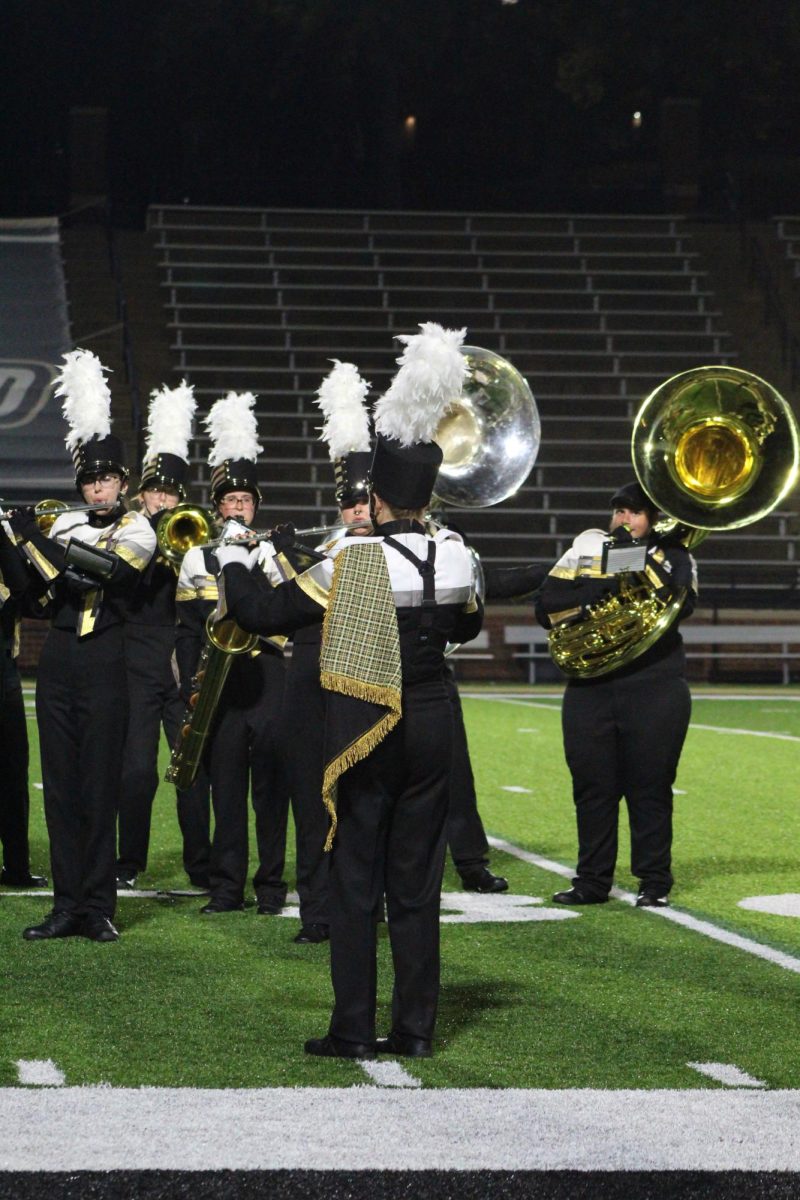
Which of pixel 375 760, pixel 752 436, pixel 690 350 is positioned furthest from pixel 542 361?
pixel 375 760

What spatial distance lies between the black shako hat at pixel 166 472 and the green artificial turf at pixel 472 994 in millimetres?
1724

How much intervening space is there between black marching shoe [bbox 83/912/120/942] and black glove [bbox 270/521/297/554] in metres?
1.74

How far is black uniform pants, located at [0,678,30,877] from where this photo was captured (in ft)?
26.1

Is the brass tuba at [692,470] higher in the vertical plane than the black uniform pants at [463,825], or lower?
higher

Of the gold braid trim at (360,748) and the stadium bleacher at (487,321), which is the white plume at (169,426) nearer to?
the gold braid trim at (360,748)

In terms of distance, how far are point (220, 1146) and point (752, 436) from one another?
4445mm

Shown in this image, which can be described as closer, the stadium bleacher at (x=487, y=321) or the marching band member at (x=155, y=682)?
the marching band member at (x=155, y=682)

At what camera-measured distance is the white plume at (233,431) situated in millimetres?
7539

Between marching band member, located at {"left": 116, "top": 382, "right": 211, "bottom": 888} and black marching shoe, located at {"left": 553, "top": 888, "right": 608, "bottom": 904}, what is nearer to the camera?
black marching shoe, located at {"left": 553, "top": 888, "right": 608, "bottom": 904}

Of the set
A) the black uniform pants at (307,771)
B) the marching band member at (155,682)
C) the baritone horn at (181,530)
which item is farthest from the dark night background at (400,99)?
the black uniform pants at (307,771)

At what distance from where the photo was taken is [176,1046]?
4.94 meters

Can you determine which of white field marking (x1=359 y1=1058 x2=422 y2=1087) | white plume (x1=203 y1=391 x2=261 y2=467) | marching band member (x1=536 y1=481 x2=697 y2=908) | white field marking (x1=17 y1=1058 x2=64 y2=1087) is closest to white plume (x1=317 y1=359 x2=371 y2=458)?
white plume (x1=203 y1=391 x2=261 y2=467)

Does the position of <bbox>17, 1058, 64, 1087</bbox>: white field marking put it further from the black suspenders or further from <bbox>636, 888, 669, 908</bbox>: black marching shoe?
<bbox>636, 888, 669, 908</bbox>: black marching shoe

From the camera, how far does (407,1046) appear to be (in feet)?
16.0
